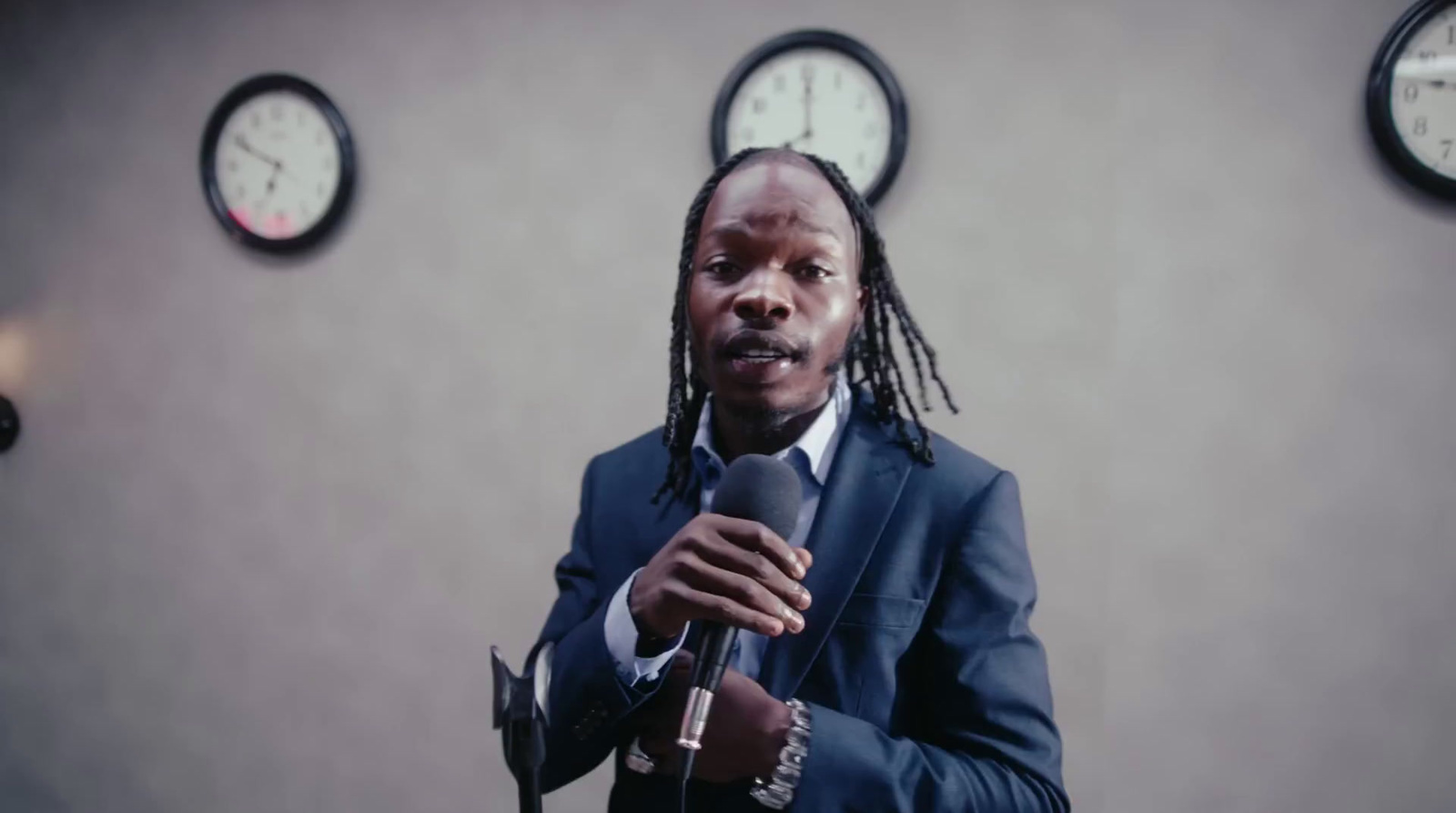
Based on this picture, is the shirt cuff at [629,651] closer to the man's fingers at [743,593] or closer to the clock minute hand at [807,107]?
the man's fingers at [743,593]

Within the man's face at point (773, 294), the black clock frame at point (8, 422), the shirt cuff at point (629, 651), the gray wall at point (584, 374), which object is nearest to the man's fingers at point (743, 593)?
the shirt cuff at point (629, 651)

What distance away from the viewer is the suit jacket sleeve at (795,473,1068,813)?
2.86ft

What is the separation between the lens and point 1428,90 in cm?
161

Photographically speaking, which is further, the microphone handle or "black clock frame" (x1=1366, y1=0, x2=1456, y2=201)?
A: "black clock frame" (x1=1366, y1=0, x2=1456, y2=201)

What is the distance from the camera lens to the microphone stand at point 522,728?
768 mm

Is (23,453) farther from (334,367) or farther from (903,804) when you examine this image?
(903,804)

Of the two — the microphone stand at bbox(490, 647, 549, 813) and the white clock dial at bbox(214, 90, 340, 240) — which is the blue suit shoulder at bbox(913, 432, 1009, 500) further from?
the white clock dial at bbox(214, 90, 340, 240)

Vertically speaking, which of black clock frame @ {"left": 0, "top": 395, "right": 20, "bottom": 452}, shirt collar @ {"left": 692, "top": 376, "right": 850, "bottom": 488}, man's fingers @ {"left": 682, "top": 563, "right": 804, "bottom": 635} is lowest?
black clock frame @ {"left": 0, "top": 395, "right": 20, "bottom": 452}

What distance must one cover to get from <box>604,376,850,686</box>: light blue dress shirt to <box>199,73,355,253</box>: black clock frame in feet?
4.50

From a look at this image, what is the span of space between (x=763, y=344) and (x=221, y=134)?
76.8 inches

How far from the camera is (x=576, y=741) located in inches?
37.3

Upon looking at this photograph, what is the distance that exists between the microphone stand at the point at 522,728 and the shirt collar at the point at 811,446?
39 cm

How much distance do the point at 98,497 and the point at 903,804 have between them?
2348mm

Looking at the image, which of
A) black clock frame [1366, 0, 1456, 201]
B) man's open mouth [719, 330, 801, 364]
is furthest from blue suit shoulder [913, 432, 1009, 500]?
black clock frame [1366, 0, 1456, 201]
